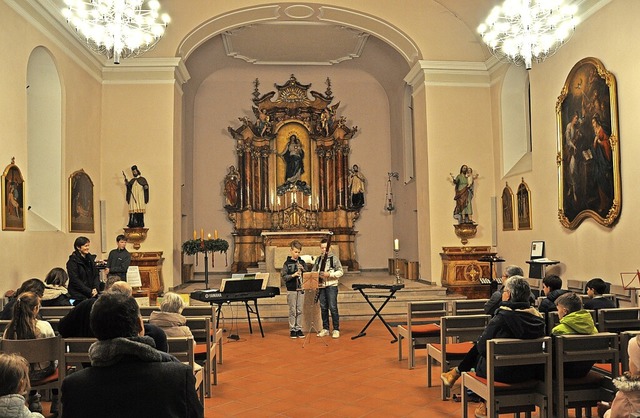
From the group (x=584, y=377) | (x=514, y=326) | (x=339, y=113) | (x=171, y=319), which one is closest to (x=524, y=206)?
(x=339, y=113)

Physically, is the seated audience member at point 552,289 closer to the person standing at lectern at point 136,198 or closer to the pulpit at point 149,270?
the pulpit at point 149,270

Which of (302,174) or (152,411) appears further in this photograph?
(302,174)

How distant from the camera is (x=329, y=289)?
1001 cm

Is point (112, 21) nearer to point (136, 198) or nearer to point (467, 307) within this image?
point (136, 198)

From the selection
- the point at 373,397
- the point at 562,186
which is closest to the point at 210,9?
the point at 562,186

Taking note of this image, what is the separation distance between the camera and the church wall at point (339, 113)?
19.4 meters

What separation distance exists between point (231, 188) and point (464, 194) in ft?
24.9

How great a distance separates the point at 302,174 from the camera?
63.2 ft

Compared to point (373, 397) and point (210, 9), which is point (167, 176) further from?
point (373, 397)

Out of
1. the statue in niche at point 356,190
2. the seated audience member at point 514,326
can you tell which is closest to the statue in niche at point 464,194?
the statue in niche at point 356,190

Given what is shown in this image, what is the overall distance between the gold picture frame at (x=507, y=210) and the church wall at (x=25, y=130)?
9412mm

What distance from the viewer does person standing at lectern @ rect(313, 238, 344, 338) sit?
977cm

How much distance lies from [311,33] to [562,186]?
898 centimetres

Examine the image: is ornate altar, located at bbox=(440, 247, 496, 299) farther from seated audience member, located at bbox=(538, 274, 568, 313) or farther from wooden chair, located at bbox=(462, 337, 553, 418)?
wooden chair, located at bbox=(462, 337, 553, 418)
